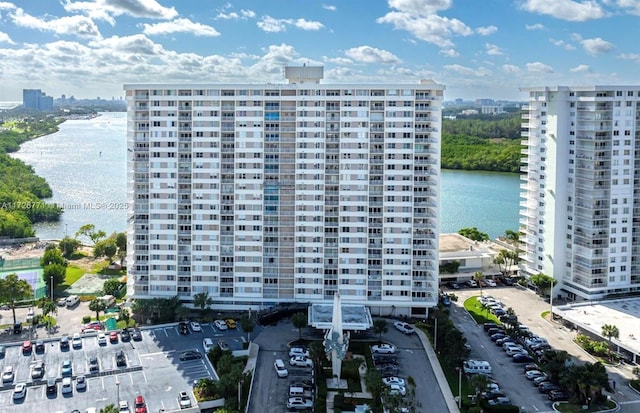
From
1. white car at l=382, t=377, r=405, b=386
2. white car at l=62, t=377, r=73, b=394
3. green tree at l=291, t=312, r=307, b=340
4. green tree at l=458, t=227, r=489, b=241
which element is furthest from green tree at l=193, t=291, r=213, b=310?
green tree at l=458, t=227, r=489, b=241

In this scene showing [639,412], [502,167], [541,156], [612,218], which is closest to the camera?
[639,412]

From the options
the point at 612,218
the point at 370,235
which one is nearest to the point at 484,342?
the point at 370,235

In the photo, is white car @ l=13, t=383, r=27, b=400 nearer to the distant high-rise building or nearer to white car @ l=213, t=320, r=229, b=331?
white car @ l=213, t=320, r=229, b=331

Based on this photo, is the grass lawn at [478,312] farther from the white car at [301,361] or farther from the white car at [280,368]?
the white car at [280,368]

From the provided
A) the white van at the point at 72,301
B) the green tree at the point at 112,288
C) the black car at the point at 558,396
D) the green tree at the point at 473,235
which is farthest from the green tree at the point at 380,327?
the green tree at the point at 473,235

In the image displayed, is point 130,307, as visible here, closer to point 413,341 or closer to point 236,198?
point 236,198
